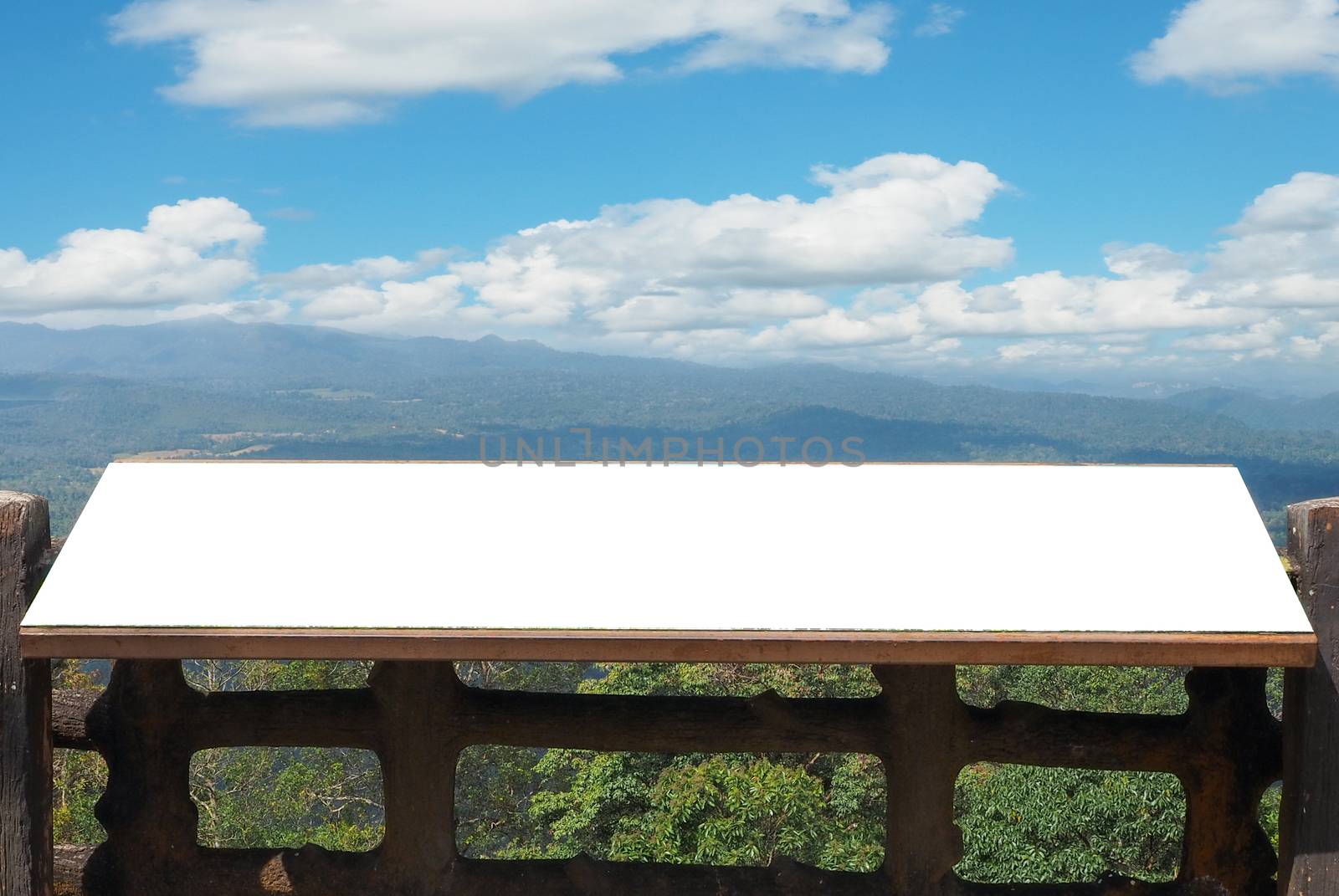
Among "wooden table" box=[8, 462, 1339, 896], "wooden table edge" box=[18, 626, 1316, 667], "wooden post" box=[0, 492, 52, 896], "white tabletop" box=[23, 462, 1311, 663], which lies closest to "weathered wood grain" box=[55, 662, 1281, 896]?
"wooden table" box=[8, 462, 1339, 896]

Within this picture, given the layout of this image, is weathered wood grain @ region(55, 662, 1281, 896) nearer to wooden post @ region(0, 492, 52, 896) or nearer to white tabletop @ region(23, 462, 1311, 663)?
wooden post @ region(0, 492, 52, 896)

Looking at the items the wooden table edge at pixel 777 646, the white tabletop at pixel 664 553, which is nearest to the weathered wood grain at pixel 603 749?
the white tabletop at pixel 664 553

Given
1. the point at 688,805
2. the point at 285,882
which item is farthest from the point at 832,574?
the point at 688,805

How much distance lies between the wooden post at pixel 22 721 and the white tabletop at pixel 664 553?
0.60 feet

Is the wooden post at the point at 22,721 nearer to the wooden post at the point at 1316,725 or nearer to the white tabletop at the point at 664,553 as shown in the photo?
the white tabletop at the point at 664,553

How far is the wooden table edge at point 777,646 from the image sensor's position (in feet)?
9.28

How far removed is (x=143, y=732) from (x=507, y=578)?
1671 mm

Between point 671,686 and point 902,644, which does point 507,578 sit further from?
point 671,686

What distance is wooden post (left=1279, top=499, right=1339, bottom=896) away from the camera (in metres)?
3.09

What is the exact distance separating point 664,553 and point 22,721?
7.03ft

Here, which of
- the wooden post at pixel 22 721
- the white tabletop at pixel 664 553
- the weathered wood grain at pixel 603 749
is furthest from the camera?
the weathered wood grain at pixel 603 749

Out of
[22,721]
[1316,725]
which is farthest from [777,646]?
[22,721]

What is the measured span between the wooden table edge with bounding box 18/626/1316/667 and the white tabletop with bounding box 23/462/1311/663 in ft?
0.08

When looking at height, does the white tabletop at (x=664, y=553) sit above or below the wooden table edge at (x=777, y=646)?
above
